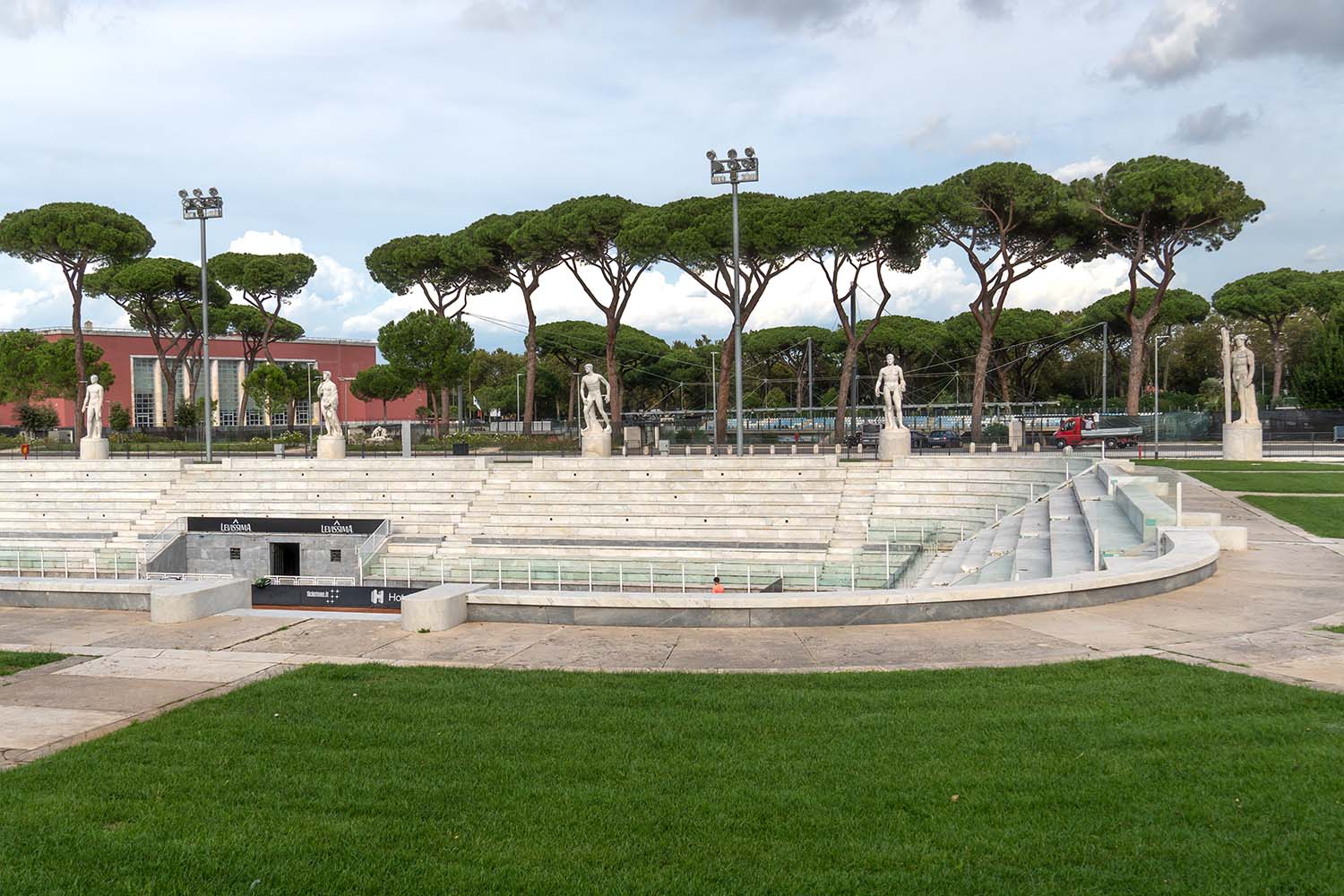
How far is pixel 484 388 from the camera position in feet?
332

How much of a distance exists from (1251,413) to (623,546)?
22477mm

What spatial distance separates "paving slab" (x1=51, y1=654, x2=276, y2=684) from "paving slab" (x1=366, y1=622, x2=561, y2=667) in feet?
3.37

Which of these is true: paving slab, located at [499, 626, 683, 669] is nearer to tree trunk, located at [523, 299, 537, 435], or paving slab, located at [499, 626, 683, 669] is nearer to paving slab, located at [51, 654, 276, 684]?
paving slab, located at [51, 654, 276, 684]

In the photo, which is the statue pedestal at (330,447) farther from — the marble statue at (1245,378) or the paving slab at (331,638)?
the marble statue at (1245,378)

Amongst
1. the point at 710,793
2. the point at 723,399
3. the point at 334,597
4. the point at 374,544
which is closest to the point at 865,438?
the point at 723,399

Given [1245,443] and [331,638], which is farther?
[1245,443]

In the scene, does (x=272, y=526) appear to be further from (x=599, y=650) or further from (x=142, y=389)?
(x=142, y=389)

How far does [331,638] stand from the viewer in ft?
30.2

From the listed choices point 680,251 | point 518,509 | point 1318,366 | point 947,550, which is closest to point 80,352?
point 680,251

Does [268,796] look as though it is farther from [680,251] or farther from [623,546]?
[680,251]

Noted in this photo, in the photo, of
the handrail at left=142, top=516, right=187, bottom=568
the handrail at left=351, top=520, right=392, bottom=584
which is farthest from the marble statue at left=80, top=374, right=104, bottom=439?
the handrail at left=351, top=520, right=392, bottom=584

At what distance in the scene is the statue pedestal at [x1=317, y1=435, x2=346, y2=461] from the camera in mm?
34250

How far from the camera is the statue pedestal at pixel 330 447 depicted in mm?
34250

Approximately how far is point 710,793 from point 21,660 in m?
6.42
